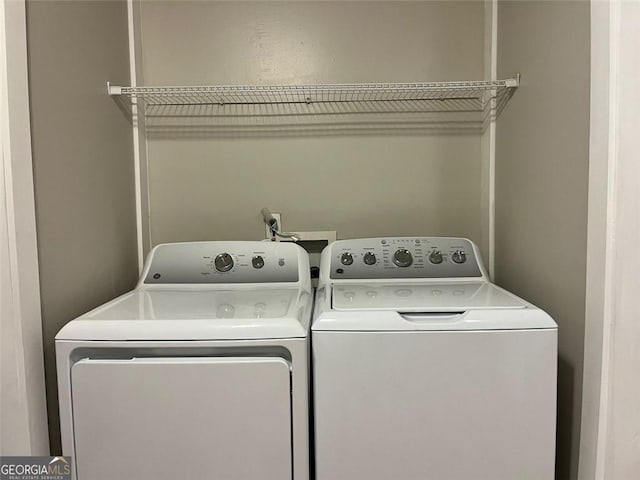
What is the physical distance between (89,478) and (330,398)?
600 millimetres

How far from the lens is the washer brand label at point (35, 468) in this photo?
1167mm

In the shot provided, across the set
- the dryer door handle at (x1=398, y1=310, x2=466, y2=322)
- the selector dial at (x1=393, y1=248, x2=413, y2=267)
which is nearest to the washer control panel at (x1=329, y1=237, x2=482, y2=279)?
the selector dial at (x1=393, y1=248, x2=413, y2=267)

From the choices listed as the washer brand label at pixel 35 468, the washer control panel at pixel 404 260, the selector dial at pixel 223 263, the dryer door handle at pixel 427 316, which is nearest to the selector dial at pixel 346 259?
the washer control panel at pixel 404 260

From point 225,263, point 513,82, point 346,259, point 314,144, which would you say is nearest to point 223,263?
point 225,263

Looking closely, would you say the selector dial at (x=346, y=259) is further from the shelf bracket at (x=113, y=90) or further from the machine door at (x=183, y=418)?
the shelf bracket at (x=113, y=90)

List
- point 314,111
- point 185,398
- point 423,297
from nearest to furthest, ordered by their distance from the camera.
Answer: point 185,398 < point 423,297 < point 314,111

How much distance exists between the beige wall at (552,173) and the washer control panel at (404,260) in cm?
19

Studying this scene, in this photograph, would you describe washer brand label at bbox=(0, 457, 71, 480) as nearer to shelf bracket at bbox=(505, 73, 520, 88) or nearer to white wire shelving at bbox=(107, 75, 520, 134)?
white wire shelving at bbox=(107, 75, 520, 134)

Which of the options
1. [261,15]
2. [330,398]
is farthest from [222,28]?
[330,398]

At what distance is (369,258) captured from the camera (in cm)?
167

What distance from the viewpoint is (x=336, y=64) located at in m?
1.94

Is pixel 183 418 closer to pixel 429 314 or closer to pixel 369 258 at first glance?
pixel 429 314

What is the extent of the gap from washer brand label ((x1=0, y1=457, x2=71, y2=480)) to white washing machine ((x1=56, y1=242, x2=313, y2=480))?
1.3 inches

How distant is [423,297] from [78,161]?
3.52 ft
